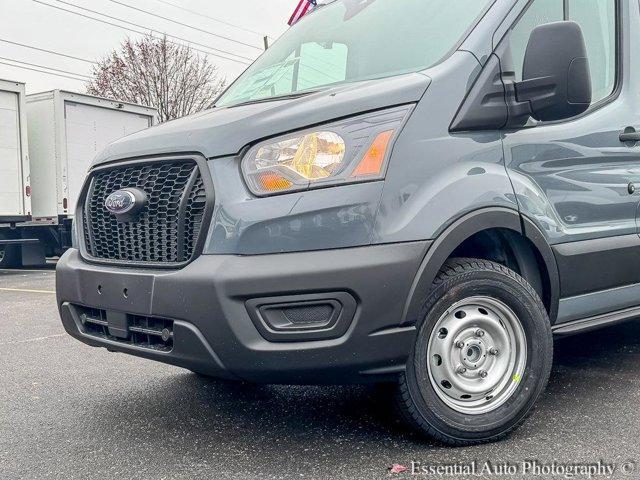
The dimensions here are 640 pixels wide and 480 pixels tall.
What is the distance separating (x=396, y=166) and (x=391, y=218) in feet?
0.65

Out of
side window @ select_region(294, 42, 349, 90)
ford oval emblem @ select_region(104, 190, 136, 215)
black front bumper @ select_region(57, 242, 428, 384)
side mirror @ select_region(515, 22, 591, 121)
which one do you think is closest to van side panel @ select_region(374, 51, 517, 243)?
black front bumper @ select_region(57, 242, 428, 384)

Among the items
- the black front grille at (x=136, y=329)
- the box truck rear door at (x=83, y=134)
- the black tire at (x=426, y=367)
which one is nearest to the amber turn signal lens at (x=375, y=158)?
the black tire at (x=426, y=367)

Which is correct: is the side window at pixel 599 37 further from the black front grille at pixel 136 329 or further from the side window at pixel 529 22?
the black front grille at pixel 136 329

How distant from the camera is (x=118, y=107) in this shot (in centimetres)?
1413

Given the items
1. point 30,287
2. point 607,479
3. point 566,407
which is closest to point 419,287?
point 607,479

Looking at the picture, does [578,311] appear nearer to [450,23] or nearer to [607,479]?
[607,479]

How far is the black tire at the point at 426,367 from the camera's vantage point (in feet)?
8.82

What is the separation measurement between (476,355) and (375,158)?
0.92m

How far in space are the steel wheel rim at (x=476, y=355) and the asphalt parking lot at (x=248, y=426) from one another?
0.21 meters

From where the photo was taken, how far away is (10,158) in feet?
39.8

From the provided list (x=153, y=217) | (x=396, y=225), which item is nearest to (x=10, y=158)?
(x=153, y=217)

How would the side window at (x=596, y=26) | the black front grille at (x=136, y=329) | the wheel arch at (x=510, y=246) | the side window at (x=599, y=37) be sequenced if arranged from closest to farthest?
the wheel arch at (x=510, y=246) < the black front grille at (x=136, y=329) < the side window at (x=596, y=26) < the side window at (x=599, y=37)

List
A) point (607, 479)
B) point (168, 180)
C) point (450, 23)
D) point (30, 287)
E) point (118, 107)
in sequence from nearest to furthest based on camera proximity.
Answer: point (607, 479) → point (168, 180) → point (450, 23) → point (30, 287) → point (118, 107)

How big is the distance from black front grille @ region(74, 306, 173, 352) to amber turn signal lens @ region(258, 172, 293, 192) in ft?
2.09
